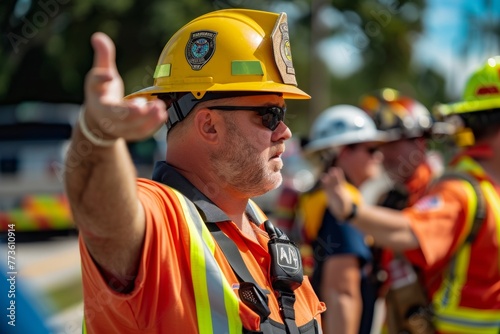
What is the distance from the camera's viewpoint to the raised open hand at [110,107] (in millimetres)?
1877

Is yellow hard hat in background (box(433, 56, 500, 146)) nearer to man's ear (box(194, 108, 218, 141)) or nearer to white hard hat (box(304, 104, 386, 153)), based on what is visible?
white hard hat (box(304, 104, 386, 153))

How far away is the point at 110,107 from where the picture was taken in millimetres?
1913

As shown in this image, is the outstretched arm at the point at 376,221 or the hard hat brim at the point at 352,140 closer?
the outstretched arm at the point at 376,221

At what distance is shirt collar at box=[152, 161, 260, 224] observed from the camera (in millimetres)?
2656

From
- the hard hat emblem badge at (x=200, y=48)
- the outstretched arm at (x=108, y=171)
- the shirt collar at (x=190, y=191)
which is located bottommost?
the shirt collar at (x=190, y=191)

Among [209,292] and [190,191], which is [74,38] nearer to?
[190,191]

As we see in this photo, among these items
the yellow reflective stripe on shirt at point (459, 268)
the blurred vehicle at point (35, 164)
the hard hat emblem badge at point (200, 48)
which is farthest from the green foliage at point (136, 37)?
the hard hat emblem badge at point (200, 48)

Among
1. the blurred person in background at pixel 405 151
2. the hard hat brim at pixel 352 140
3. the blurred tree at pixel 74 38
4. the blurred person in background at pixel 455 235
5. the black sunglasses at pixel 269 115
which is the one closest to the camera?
the black sunglasses at pixel 269 115

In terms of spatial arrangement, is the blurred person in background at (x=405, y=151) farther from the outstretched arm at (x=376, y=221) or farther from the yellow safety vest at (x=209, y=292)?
the yellow safety vest at (x=209, y=292)

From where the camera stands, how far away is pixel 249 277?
2609 millimetres

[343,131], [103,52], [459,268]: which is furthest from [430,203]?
[103,52]

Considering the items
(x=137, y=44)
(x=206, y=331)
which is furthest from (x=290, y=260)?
(x=137, y=44)

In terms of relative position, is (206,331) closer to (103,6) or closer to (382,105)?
(382,105)

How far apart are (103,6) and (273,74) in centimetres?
1044
